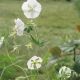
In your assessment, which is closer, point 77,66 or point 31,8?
point 77,66

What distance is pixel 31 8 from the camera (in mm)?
2080

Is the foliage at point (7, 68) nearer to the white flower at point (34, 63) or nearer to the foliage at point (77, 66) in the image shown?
the white flower at point (34, 63)

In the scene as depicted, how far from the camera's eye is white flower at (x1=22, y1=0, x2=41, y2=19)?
205 centimetres

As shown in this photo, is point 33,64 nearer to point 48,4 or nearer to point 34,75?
point 34,75

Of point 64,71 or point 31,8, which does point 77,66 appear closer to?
point 64,71

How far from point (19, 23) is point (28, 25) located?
6cm

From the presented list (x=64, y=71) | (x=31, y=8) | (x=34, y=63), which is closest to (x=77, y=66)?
(x=64, y=71)

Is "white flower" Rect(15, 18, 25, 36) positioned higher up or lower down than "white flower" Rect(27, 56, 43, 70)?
higher up

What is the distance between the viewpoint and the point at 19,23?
2035mm

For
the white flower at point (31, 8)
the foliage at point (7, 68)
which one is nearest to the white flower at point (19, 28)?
the white flower at point (31, 8)

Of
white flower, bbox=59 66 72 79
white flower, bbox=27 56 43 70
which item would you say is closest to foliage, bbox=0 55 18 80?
white flower, bbox=27 56 43 70

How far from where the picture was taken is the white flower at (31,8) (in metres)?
2.05

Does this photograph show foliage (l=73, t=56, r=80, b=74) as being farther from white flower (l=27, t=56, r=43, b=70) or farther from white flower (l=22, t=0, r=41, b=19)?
white flower (l=22, t=0, r=41, b=19)

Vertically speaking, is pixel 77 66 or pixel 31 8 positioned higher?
pixel 31 8
